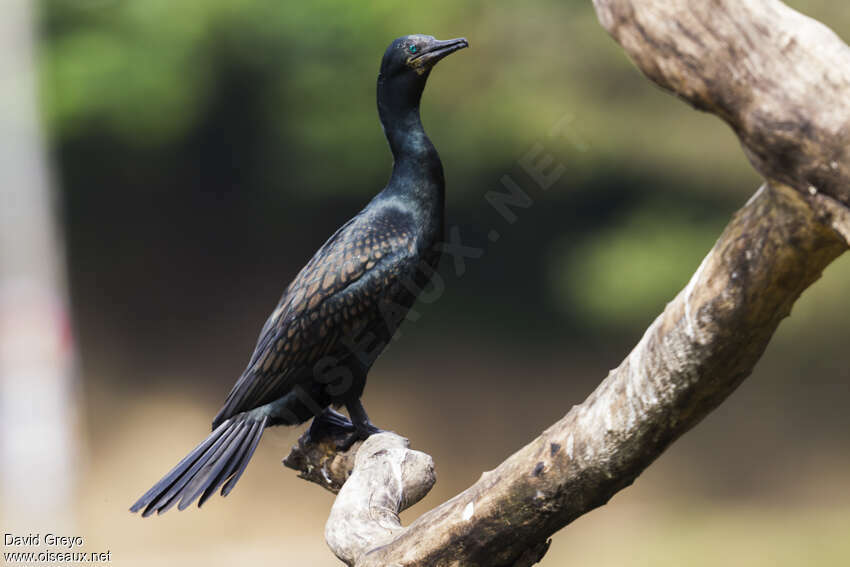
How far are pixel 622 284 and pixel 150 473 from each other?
2.83 meters

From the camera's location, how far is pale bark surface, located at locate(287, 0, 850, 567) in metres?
1.25

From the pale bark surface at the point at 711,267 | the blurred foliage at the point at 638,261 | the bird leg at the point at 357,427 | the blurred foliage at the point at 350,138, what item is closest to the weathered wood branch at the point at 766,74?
the pale bark surface at the point at 711,267

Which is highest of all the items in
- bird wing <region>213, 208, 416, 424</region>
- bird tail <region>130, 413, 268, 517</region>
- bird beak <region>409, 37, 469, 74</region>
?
bird beak <region>409, 37, 469, 74</region>

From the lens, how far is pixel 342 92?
199 inches

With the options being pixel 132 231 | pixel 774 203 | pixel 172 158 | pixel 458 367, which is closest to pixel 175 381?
pixel 132 231

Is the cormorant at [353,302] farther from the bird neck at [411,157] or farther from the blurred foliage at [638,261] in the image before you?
the blurred foliage at [638,261]

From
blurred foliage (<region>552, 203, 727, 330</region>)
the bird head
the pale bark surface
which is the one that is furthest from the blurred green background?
the pale bark surface

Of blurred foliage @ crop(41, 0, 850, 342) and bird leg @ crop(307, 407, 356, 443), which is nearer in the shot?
bird leg @ crop(307, 407, 356, 443)

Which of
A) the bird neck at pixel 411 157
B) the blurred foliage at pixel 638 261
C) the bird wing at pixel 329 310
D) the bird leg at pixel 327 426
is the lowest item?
the blurred foliage at pixel 638 261

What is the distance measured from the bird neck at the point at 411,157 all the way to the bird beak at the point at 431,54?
0.05 meters

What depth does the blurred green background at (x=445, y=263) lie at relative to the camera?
5.02 meters

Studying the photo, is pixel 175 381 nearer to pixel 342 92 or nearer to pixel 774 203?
pixel 342 92

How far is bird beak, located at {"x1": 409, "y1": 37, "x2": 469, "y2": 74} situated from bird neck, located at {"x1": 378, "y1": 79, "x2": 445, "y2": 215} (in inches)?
2.2

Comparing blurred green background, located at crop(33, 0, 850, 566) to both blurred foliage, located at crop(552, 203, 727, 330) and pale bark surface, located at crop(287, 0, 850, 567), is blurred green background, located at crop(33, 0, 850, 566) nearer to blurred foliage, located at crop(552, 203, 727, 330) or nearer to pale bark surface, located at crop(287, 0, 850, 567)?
blurred foliage, located at crop(552, 203, 727, 330)
